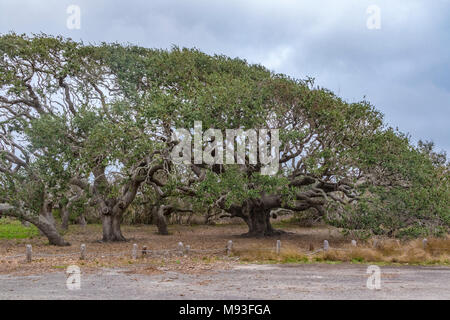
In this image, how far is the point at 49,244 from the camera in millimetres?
23641

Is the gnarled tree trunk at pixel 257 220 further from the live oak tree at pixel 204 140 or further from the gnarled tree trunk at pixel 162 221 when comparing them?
the gnarled tree trunk at pixel 162 221

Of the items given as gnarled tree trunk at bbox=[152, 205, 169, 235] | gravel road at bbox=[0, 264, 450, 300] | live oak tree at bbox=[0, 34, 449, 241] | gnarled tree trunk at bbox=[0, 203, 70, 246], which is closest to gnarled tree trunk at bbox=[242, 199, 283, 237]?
live oak tree at bbox=[0, 34, 449, 241]

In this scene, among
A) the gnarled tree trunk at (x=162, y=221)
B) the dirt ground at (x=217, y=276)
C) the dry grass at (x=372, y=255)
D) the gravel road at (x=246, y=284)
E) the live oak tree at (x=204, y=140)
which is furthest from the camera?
the gnarled tree trunk at (x=162, y=221)

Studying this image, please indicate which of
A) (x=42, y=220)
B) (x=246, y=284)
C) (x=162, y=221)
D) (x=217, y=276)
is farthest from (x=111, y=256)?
(x=162, y=221)

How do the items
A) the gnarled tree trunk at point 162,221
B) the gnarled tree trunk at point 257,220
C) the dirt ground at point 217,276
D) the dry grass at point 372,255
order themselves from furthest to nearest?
1. the gnarled tree trunk at point 162,221
2. the gnarled tree trunk at point 257,220
3. the dry grass at point 372,255
4. the dirt ground at point 217,276

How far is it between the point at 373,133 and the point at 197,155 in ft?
30.3

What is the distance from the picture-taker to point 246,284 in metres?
12.3

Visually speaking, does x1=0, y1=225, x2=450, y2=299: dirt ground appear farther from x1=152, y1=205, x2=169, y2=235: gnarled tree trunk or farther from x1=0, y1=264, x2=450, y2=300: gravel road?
x1=152, y1=205, x2=169, y2=235: gnarled tree trunk

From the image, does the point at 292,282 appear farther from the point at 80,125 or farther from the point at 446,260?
the point at 80,125

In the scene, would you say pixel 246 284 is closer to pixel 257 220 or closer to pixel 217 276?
pixel 217 276

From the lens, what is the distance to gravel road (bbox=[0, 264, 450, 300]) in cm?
1070

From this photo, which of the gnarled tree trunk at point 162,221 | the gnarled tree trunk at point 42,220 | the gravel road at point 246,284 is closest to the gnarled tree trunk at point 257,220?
the gnarled tree trunk at point 162,221

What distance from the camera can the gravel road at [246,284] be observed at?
421 inches
